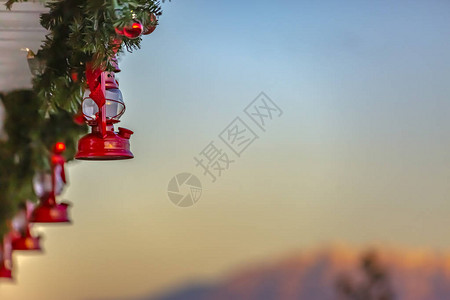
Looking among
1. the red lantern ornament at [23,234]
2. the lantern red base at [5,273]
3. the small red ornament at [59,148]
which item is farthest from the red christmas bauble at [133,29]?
the lantern red base at [5,273]

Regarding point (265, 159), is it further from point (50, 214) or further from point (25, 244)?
point (50, 214)

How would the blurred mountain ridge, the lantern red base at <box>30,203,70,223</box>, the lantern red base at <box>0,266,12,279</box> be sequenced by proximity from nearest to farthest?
the lantern red base at <box>30,203,70,223</box>, the lantern red base at <box>0,266,12,279</box>, the blurred mountain ridge

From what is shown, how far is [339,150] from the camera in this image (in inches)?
114

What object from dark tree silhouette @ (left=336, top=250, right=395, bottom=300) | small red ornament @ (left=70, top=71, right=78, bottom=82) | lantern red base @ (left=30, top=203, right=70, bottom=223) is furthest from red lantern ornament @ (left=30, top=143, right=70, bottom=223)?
dark tree silhouette @ (left=336, top=250, right=395, bottom=300)

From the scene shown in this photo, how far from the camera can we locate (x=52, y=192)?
1989 mm

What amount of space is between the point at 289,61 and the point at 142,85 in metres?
0.58

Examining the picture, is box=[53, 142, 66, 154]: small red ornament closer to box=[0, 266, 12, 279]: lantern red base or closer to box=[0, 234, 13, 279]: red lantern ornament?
box=[0, 234, 13, 279]: red lantern ornament

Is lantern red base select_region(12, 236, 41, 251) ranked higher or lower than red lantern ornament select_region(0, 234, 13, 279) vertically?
lower

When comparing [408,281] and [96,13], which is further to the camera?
[408,281]

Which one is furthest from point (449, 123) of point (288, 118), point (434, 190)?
point (288, 118)

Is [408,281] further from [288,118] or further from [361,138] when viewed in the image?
[288,118]

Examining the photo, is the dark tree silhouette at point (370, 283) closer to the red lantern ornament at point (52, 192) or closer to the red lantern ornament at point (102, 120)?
the red lantern ornament at point (52, 192)

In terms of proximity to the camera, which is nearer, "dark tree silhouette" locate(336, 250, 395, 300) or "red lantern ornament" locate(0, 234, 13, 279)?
"red lantern ornament" locate(0, 234, 13, 279)

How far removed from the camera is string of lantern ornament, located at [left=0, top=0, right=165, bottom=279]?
3.82 feet
